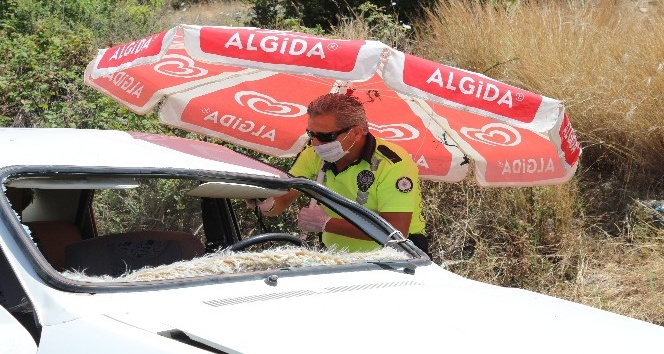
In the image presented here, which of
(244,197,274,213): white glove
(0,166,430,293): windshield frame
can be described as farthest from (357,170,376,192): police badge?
(0,166,430,293): windshield frame

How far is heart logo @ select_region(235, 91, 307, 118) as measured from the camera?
6305 millimetres

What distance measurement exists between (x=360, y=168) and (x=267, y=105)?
4.86 feet

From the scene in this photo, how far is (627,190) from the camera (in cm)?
804

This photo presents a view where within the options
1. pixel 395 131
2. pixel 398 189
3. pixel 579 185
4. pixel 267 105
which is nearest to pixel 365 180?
pixel 398 189

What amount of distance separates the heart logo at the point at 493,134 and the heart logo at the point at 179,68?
5.76ft

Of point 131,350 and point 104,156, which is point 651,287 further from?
point 131,350

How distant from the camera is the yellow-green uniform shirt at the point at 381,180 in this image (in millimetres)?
4887

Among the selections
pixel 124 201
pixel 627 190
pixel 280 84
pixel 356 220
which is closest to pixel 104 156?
pixel 356 220

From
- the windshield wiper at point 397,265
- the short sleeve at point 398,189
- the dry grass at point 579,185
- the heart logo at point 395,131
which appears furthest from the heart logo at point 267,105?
the windshield wiper at point 397,265

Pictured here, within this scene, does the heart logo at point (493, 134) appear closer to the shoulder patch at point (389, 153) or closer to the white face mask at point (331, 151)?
the shoulder patch at point (389, 153)

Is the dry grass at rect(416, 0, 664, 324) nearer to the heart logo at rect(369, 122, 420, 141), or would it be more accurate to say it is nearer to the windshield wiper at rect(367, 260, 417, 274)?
the heart logo at rect(369, 122, 420, 141)

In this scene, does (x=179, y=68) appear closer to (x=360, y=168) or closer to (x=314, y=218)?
(x=360, y=168)

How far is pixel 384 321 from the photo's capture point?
9.59 ft

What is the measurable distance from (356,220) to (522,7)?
7025 mm
